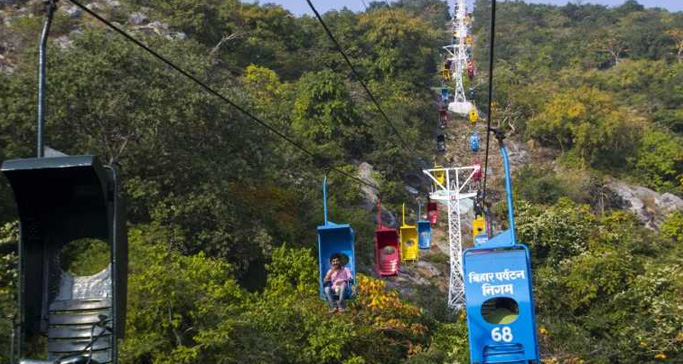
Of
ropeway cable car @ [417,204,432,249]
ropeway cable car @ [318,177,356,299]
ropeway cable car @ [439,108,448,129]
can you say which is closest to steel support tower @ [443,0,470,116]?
ropeway cable car @ [439,108,448,129]

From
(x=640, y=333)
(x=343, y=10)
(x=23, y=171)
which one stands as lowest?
(x=640, y=333)

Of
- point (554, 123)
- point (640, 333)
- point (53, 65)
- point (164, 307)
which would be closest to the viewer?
point (164, 307)

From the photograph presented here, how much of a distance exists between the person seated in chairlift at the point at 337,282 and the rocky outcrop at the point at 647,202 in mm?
35598

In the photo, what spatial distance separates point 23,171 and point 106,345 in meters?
1.17

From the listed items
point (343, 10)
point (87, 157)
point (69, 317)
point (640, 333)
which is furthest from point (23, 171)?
point (343, 10)

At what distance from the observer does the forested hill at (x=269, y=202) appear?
1612cm

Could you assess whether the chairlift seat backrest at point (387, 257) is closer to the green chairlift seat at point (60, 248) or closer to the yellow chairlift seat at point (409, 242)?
the yellow chairlift seat at point (409, 242)

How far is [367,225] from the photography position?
27797mm

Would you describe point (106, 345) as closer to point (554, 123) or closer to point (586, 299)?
point (586, 299)

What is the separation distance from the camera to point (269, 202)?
80.4ft

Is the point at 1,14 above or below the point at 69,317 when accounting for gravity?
above

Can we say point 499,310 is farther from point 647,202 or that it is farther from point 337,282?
point 647,202

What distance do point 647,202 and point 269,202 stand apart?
30.9m

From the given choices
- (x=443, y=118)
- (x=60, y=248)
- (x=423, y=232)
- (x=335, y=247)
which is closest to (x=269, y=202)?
(x=423, y=232)
